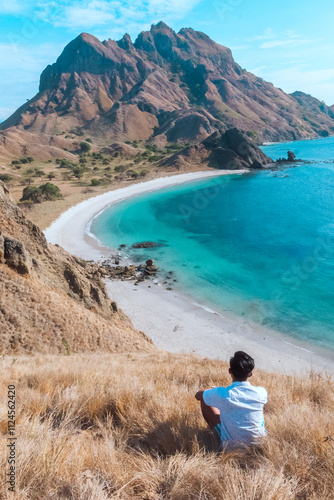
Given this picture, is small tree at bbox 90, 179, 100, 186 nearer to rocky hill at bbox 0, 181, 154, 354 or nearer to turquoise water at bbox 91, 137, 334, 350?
turquoise water at bbox 91, 137, 334, 350

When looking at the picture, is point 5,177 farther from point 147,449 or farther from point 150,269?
point 147,449

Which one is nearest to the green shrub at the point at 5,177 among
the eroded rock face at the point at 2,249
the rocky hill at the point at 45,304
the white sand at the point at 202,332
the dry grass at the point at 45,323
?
the white sand at the point at 202,332

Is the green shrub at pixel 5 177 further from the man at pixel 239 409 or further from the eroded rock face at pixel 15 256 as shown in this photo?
the man at pixel 239 409

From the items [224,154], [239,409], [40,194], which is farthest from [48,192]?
[224,154]

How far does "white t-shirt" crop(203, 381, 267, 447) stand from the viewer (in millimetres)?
3750

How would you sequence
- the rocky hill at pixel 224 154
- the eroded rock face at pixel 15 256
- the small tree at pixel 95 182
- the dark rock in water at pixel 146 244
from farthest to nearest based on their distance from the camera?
the rocky hill at pixel 224 154 → the small tree at pixel 95 182 → the dark rock in water at pixel 146 244 → the eroded rock face at pixel 15 256

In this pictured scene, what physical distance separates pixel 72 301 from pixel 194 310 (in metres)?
11.5

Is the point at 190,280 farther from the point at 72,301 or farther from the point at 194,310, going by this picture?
the point at 72,301

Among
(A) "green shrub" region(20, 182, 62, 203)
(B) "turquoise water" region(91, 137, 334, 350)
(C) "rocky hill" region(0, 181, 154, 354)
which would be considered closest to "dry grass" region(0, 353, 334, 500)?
(C) "rocky hill" region(0, 181, 154, 354)

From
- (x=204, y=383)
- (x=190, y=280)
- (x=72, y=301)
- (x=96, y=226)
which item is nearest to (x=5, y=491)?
(x=204, y=383)

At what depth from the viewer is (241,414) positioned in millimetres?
3816

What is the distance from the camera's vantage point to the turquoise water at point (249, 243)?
22.8 metres

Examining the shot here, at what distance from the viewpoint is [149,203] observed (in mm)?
61531

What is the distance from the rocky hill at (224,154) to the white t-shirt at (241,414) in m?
94.3
